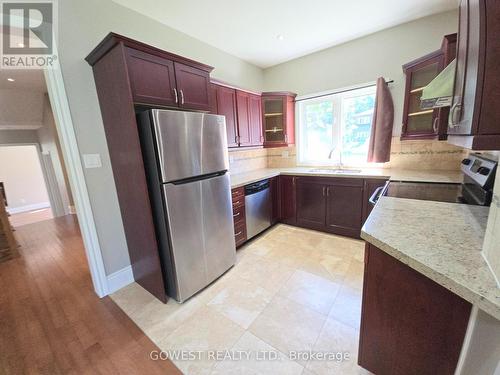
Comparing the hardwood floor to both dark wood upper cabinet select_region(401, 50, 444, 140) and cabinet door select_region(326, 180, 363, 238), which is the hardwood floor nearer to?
cabinet door select_region(326, 180, 363, 238)

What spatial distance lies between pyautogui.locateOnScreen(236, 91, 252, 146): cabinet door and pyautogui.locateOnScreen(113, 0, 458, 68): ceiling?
2.22 feet

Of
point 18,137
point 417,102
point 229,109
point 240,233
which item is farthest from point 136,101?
point 18,137

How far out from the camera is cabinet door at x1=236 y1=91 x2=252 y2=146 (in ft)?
9.11

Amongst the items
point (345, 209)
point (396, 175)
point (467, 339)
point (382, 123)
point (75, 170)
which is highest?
point (382, 123)

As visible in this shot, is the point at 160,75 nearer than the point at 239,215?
Yes

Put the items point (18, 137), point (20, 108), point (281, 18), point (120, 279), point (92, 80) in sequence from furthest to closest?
point (18, 137) < point (20, 108) < point (281, 18) < point (120, 279) < point (92, 80)

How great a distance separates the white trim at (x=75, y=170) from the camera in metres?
1.58

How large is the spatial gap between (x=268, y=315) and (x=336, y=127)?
270 cm

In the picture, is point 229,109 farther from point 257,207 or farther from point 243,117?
point 257,207

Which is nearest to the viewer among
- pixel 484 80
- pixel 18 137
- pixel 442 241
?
pixel 484 80

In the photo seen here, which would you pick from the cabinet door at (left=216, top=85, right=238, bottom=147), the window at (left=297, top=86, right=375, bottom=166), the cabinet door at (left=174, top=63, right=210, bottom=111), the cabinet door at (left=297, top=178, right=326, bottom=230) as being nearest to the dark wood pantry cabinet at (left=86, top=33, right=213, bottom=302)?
the cabinet door at (left=174, top=63, right=210, bottom=111)

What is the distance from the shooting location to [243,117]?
2854mm

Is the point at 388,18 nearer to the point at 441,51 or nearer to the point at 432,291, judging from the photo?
the point at 441,51

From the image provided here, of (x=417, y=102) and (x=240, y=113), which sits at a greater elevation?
(x=240, y=113)
